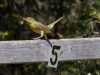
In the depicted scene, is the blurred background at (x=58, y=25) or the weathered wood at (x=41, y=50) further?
the blurred background at (x=58, y=25)

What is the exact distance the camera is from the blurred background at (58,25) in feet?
9.07

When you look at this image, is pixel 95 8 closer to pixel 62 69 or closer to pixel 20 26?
pixel 62 69

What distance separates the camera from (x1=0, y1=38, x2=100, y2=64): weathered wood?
5.71ft

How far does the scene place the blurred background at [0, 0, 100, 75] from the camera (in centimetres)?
276

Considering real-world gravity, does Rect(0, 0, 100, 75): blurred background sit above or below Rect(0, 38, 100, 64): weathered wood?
below

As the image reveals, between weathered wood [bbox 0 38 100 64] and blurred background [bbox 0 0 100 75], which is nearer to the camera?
weathered wood [bbox 0 38 100 64]

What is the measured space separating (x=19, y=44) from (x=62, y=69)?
1001 mm

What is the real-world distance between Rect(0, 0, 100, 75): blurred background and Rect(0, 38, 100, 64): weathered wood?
0.84m

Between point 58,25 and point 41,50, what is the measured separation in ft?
7.53

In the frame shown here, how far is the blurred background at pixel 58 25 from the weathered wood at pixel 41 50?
0.84 meters

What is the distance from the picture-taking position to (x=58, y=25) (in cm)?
406

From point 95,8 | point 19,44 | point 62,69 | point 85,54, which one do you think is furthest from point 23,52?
point 95,8

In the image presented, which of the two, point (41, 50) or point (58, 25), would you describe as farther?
point (58, 25)

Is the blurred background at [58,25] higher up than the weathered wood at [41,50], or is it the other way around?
the weathered wood at [41,50]
